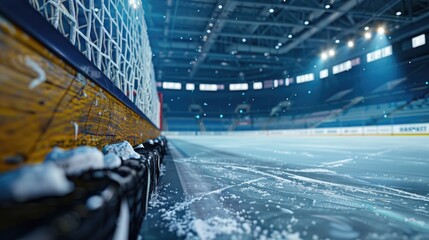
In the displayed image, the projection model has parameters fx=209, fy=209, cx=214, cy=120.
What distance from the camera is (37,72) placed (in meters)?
0.68

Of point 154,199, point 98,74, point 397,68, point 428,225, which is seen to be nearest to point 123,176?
point 98,74

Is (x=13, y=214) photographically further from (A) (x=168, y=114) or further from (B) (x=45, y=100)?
(A) (x=168, y=114)

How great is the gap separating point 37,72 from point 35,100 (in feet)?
0.30

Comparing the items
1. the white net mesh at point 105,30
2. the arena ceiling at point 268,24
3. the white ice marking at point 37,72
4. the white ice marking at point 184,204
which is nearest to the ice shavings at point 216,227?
the white ice marking at point 184,204

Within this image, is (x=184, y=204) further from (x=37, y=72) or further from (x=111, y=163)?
(x=37, y=72)

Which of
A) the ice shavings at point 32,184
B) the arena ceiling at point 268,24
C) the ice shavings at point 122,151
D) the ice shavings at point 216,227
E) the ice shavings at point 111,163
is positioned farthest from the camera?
the arena ceiling at point 268,24

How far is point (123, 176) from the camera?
2.42ft

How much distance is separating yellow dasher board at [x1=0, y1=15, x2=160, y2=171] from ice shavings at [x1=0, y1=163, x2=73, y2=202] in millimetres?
149

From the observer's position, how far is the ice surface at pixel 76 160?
637 millimetres

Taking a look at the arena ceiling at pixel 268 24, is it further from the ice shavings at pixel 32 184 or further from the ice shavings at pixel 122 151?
the ice shavings at pixel 32 184

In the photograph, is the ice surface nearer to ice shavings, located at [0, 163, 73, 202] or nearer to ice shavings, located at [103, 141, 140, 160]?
ice shavings, located at [0, 163, 73, 202]

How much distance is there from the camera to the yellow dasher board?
0.56m

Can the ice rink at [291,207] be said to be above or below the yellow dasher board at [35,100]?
below

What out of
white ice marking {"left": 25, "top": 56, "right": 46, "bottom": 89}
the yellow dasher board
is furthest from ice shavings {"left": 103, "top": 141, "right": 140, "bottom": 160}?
white ice marking {"left": 25, "top": 56, "right": 46, "bottom": 89}
